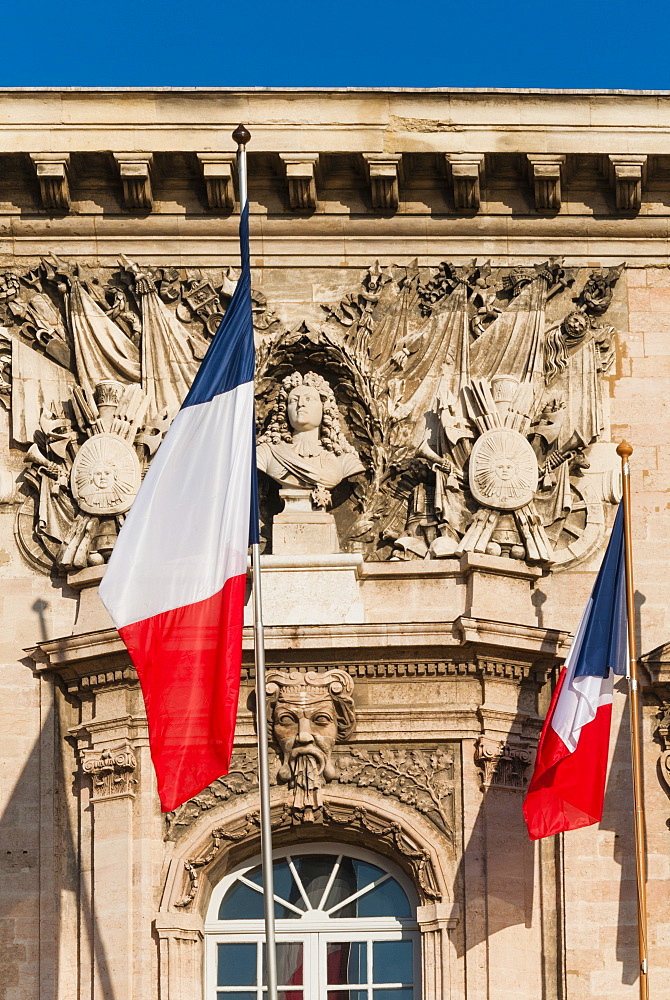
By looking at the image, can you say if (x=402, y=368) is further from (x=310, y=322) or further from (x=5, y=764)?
(x=5, y=764)

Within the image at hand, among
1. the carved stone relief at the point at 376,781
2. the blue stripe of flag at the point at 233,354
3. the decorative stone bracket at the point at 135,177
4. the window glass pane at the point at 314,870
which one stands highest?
the decorative stone bracket at the point at 135,177

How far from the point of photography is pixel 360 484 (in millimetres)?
21391

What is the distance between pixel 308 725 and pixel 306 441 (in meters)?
2.58

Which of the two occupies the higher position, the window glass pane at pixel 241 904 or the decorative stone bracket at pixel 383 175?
the decorative stone bracket at pixel 383 175

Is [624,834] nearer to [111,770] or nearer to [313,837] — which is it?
[313,837]

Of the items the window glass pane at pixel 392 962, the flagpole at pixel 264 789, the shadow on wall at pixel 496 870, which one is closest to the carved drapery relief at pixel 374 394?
the shadow on wall at pixel 496 870

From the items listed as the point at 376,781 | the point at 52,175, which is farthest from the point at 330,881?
the point at 52,175

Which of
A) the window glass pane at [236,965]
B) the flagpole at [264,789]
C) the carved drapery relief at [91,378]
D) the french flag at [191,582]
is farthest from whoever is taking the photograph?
the carved drapery relief at [91,378]

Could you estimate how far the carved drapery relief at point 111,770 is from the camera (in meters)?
20.1

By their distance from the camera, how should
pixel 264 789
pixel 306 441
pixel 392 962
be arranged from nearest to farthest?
pixel 264 789
pixel 392 962
pixel 306 441

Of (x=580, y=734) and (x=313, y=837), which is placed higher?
(x=580, y=734)

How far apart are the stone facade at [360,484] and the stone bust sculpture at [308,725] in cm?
3

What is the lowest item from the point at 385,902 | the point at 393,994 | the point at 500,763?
the point at 393,994

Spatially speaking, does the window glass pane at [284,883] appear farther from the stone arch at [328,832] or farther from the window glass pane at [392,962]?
the window glass pane at [392,962]
